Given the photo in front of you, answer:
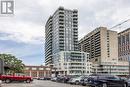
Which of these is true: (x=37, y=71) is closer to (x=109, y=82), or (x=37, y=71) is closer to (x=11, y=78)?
(x=11, y=78)

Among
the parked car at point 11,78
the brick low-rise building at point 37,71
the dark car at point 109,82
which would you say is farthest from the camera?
the brick low-rise building at point 37,71

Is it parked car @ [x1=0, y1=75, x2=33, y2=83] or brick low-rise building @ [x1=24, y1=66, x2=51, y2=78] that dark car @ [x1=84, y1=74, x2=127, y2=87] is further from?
brick low-rise building @ [x1=24, y1=66, x2=51, y2=78]

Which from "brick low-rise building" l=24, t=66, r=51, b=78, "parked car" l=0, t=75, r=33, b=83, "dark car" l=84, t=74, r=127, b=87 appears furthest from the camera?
"brick low-rise building" l=24, t=66, r=51, b=78

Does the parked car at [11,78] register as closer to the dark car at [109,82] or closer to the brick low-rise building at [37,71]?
the dark car at [109,82]

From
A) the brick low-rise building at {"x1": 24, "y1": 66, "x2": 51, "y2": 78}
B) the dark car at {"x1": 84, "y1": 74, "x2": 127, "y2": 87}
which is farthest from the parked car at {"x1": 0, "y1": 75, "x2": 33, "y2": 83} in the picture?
the brick low-rise building at {"x1": 24, "y1": 66, "x2": 51, "y2": 78}

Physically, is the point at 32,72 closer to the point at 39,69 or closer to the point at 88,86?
the point at 39,69

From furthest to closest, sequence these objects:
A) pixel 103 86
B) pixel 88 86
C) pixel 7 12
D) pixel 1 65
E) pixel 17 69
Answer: pixel 17 69, pixel 88 86, pixel 103 86, pixel 7 12, pixel 1 65

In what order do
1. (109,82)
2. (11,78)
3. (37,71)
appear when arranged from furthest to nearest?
(37,71), (11,78), (109,82)

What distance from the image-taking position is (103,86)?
123 ft

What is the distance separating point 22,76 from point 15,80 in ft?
5.38

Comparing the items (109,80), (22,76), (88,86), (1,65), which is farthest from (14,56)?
(1,65)

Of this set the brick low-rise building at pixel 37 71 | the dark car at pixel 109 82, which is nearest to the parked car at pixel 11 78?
the dark car at pixel 109 82

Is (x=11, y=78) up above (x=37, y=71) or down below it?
below

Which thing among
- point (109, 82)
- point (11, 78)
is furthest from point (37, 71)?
point (109, 82)
